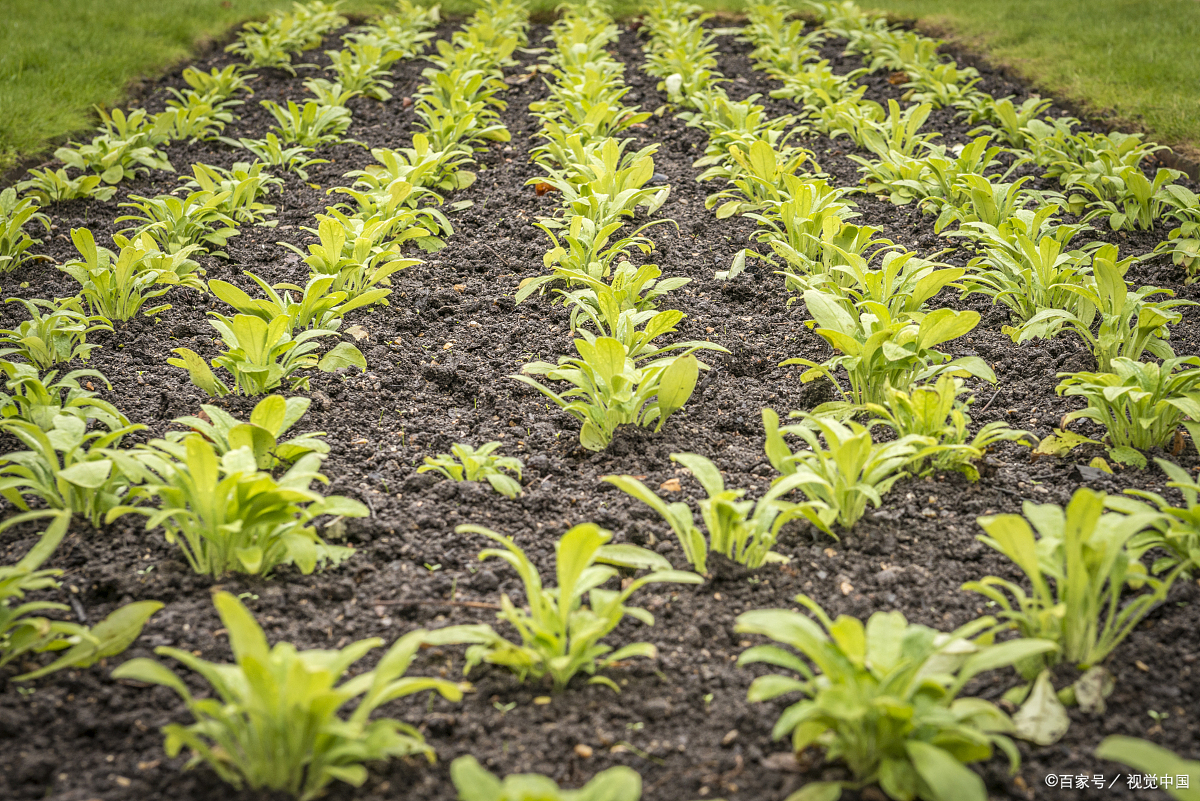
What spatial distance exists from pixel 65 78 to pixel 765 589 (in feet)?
20.5

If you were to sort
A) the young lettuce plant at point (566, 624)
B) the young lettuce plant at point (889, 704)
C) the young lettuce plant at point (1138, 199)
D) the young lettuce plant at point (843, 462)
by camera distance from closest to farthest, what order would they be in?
the young lettuce plant at point (889, 704)
the young lettuce plant at point (566, 624)
the young lettuce plant at point (843, 462)
the young lettuce plant at point (1138, 199)

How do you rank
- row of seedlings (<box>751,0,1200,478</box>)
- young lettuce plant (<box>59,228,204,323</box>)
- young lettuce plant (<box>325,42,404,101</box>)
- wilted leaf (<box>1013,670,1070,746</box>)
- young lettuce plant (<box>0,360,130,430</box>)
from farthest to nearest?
young lettuce plant (<box>325,42,404,101</box>), young lettuce plant (<box>59,228,204,323</box>), row of seedlings (<box>751,0,1200,478</box>), young lettuce plant (<box>0,360,130,430</box>), wilted leaf (<box>1013,670,1070,746</box>)

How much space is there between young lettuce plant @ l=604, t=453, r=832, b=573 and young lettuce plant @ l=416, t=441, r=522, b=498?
0.47 m

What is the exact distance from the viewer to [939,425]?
2506 mm

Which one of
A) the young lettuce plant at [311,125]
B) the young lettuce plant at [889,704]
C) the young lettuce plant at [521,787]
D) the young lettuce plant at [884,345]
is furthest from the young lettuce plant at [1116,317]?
the young lettuce plant at [311,125]

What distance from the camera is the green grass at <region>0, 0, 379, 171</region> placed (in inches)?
208

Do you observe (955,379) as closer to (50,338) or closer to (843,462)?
(843,462)

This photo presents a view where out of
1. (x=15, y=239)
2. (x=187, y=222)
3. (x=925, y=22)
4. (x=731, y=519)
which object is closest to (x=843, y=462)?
(x=731, y=519)

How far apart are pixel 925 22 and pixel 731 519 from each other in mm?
7827

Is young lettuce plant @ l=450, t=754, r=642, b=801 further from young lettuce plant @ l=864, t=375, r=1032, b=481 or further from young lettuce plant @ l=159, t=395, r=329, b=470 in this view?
young lettuce plant @ l=864, t=375, r=1032, b=481

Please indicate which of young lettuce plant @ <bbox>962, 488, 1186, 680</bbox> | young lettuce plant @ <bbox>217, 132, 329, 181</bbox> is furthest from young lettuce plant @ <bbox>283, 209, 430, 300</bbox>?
young lettuce plant @ <bbox>962, 488, 1186, 680</bbox>

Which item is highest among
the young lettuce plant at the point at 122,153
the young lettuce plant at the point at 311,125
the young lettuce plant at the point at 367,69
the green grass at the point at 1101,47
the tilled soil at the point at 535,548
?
the green grass at the point at 1101,47

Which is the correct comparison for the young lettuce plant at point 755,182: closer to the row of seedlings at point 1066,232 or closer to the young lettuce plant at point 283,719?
the row of seedlings at point 1066,232

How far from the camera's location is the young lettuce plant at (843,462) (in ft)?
7.29
